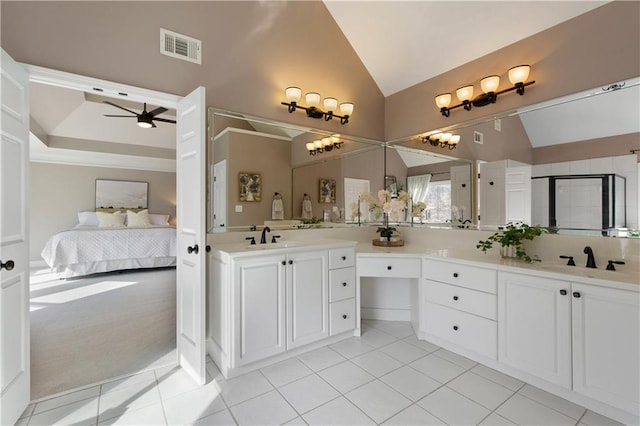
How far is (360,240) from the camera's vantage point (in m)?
3.46

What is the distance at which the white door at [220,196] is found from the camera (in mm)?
2463

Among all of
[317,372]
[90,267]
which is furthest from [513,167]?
[90,267]

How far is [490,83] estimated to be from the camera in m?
2.57

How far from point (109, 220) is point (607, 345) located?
7928mm

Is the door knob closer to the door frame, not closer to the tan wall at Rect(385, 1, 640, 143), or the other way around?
the door frame

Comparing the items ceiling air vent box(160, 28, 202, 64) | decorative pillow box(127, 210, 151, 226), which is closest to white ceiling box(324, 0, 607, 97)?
ceiling air vent box(160, 28, 202, 64)

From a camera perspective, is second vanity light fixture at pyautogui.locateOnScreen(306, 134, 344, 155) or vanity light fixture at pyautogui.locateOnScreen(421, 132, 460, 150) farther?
second vanity light fixture at pyautogui.locateOnScreen(306, 134, 344, 155)

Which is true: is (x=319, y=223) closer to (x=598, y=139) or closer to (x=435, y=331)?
(x=435, y=331)

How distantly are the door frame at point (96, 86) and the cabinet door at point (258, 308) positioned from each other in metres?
0.29

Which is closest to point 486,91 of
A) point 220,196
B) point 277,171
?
point 277,171

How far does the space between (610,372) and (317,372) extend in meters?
1.75

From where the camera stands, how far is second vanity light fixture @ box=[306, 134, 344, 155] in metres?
3.15

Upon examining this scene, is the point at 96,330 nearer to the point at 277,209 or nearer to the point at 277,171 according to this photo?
the point at 277,209

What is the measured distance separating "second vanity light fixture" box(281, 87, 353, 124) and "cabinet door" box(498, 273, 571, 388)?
2.22 metres
